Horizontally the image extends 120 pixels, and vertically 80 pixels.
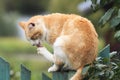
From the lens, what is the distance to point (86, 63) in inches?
135

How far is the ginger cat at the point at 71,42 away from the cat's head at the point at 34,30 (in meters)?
0.07

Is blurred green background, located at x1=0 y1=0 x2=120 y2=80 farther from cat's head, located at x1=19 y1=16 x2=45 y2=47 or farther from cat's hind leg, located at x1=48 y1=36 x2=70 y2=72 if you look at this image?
cat's head, located at x1=19 y1=16 x2=45 y2=47

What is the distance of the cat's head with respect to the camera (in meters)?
→ 3.82

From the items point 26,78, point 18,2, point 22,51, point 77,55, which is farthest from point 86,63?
point 18,2

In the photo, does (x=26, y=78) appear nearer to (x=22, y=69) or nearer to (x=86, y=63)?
(x=22, y=69)

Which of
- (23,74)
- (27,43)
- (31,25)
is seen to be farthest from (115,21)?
(27,43)

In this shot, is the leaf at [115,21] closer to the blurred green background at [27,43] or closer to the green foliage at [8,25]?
the blurred green background at [27,43]

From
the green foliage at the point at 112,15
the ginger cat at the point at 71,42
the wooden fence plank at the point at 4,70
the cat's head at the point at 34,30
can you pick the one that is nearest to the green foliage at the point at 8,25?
the cat's head at the point at 34,30

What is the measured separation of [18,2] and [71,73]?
23153 millimetres

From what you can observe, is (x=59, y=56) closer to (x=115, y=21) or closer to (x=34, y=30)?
(x=34, y=30)

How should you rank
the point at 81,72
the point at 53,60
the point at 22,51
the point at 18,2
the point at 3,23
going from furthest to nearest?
the point at 18,2, the point at 3,23, the point at 22,51, the point at 53,60, the point at 81,72

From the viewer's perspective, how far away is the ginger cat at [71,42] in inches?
135

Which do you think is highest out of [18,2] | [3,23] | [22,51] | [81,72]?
[18,2]

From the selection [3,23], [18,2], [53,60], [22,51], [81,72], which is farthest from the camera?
[18,2]
